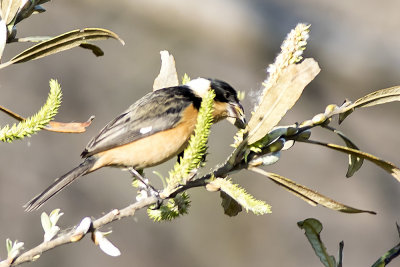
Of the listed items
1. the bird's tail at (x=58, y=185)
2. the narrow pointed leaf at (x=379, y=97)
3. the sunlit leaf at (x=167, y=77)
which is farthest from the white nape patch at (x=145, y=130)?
the narrow pointed leaf at (x=379, y=97)

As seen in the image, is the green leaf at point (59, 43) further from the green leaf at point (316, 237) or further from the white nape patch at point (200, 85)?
the white nape patch at point (200, 85)

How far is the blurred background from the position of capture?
605 centimetres

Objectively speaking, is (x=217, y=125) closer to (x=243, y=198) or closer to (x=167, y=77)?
(x=167, y=77)

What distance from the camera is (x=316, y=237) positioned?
154 centimetres

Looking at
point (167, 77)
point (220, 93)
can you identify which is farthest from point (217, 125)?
point (167, 77)

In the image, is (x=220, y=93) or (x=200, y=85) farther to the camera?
(x=200, y=85)

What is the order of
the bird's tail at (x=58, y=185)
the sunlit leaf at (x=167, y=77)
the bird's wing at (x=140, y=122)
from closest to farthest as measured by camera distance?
the sunlit leaf at (x=167, y=77)
the bird's tail at (x=58, y=185)
the bird's wing at (x=140, y=122)

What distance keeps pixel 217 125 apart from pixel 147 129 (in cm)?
418

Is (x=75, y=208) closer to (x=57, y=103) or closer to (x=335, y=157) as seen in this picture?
(x=335, y=157)

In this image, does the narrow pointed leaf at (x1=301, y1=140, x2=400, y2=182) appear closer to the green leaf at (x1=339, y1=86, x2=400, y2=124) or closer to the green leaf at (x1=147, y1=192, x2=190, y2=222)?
the green leaf at (x1=339, y1=86, x2=400, y2=124)

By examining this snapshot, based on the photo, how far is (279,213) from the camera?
714 cm

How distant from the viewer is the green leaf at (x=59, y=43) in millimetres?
1498

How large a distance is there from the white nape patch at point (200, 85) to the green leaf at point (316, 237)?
4.12ft

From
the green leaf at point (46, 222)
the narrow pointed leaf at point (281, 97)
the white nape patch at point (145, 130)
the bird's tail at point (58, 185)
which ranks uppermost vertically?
the narrow pointed leaf at point (281, 97)
